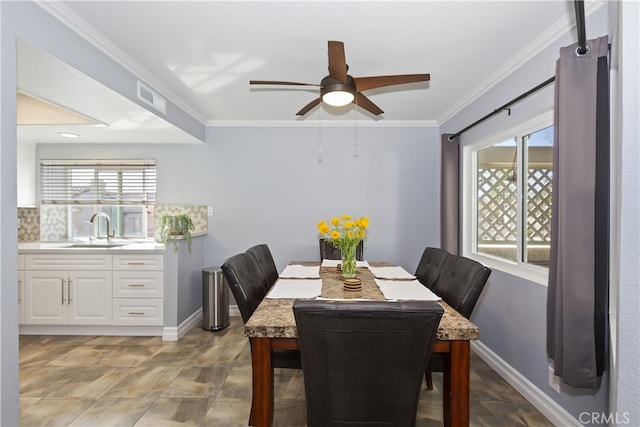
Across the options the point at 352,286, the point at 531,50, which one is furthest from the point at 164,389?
the point at 531,50

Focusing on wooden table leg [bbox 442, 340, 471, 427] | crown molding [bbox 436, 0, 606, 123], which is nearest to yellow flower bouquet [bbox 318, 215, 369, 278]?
wooden table leg [bbox 442, 340, 471, 427]

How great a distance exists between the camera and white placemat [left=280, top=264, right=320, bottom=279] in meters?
2.36

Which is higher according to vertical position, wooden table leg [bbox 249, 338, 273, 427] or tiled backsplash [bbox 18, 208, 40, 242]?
tiled backsplash [bbox 18, 208, 40, 242]

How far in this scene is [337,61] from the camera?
180cm

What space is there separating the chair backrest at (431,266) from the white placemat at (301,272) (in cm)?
78

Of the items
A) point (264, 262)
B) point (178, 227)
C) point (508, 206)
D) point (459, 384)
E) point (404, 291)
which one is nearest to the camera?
point (459, 384)

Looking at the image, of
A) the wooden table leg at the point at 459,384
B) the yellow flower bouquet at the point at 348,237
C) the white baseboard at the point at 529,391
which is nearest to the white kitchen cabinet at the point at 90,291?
the yellow flower bouquet at the point at 348,237

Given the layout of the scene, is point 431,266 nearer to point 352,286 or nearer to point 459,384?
point 352,286

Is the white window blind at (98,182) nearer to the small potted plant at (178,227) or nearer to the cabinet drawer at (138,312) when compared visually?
the small potted plant at (178,227)

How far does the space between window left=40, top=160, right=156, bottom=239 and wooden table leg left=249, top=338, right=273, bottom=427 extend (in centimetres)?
324

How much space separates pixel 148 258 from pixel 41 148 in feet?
7.45

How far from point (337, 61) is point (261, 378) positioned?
1.62 meters

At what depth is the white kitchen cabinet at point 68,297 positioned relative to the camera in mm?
3232

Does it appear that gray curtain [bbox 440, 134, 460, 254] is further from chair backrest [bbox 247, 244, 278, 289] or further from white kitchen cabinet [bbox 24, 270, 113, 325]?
white kitchen cabinet [bbox 24, 270, 113, 325]
